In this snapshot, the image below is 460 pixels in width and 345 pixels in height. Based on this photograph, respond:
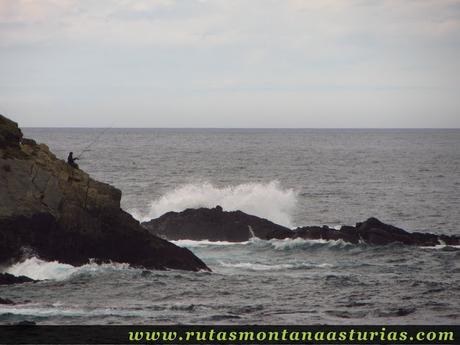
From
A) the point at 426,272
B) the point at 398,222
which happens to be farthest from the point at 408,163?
the point at 426,272

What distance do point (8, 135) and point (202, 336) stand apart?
56.7 ft

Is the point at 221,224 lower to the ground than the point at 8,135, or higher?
lower

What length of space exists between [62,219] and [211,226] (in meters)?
14.7

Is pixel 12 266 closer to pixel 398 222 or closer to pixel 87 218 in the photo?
pixel 87 218

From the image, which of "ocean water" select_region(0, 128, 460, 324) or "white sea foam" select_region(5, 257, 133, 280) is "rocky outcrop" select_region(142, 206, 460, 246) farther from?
"white sea foam" select_region(5, 257, 133, 280)

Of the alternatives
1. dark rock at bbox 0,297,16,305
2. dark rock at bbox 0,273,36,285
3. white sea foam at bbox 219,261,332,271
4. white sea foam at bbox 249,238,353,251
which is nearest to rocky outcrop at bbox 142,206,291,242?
white sea foam at bbox 249,238,353,251

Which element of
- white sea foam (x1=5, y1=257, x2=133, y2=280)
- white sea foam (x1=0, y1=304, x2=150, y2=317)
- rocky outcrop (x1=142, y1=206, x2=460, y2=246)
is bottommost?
white sea foam (x1=0, y1=304, x2=150, y2=317)

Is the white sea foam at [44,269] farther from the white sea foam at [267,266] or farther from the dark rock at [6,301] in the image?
the white sea foam at [267,266]

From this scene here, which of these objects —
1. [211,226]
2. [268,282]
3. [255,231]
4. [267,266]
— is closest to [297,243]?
[255,231]

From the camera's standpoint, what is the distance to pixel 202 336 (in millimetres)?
24344

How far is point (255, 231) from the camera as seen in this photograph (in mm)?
47875

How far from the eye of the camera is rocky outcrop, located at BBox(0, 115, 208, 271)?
33.7 meters

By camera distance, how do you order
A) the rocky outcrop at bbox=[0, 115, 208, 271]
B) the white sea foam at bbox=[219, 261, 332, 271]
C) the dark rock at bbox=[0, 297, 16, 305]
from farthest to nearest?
the white sea foam at bbox=[219, 261, 332, 271] → the rocky outcrop at bbox=[0, 115, 208, 271] → the dark rock at bbox=[0, 297, 16, 305]

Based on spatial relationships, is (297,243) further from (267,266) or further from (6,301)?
(6,301)
